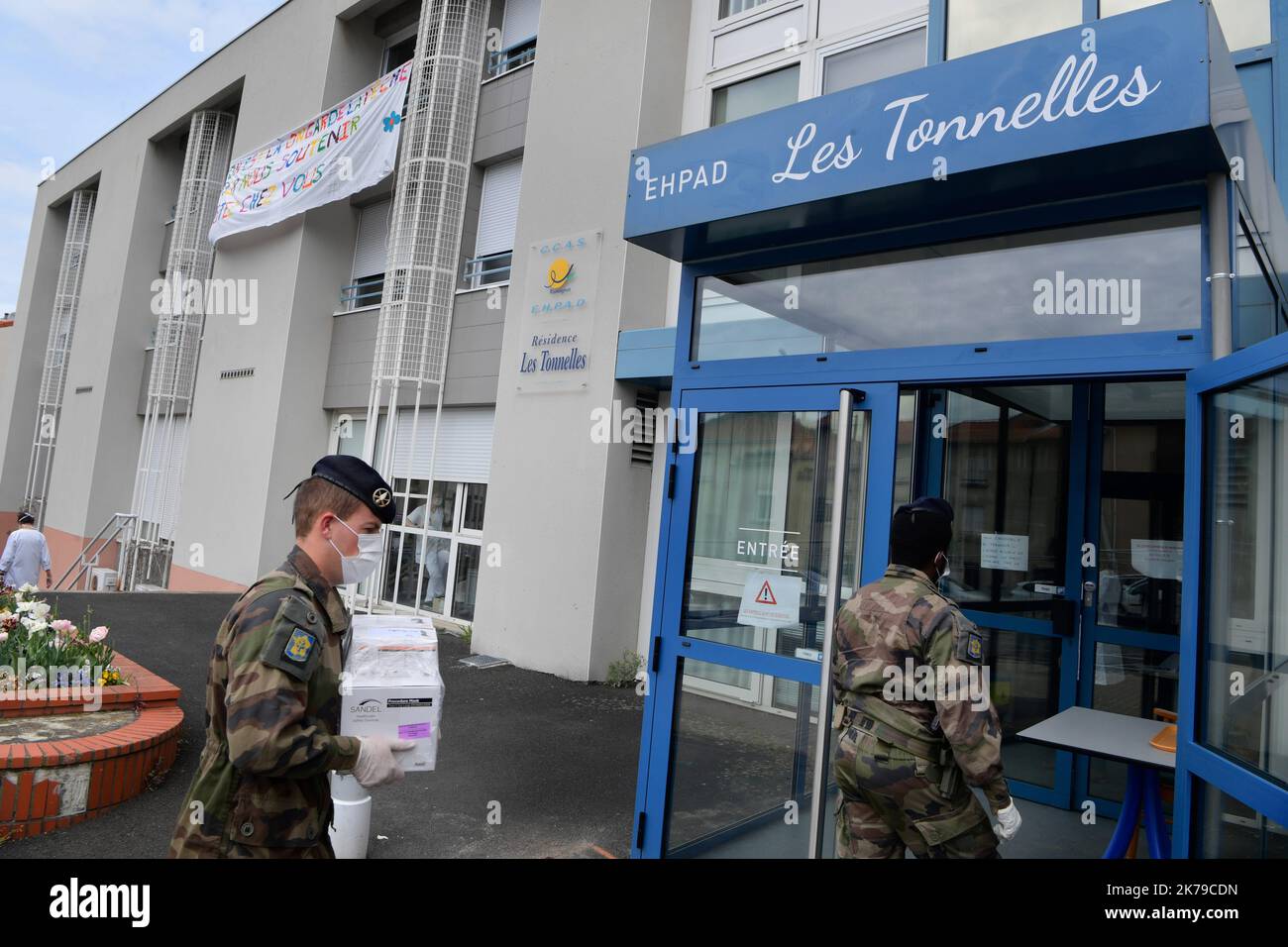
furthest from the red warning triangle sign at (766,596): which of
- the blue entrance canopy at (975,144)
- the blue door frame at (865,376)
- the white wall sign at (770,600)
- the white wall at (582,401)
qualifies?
the white wall at (582,401)

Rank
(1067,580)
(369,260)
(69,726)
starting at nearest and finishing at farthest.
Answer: (69,726) → (1067,580) → (369,260)

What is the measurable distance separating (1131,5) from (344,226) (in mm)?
12050

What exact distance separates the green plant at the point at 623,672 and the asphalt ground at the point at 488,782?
0.14 metres

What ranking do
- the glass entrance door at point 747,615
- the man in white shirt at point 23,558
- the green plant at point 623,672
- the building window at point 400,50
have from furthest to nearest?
the building window at point 400,50, the man in white shirt at point 23,558, the green plant at point 623,672, the glass entrance door at point 747,615

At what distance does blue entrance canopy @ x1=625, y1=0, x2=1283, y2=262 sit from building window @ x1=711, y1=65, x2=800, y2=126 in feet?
16.2

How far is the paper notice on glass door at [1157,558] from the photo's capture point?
4848 mm

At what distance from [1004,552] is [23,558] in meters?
10.2

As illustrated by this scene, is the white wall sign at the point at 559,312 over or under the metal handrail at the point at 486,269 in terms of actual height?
under

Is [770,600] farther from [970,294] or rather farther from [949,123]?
[949,123]

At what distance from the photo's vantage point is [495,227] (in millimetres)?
11289

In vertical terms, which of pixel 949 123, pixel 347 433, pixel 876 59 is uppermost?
pixel 876 59

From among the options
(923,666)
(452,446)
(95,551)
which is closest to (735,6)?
(452,446)

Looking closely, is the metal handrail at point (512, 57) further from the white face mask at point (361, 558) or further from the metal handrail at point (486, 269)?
the white face mask at point (361, 558)
